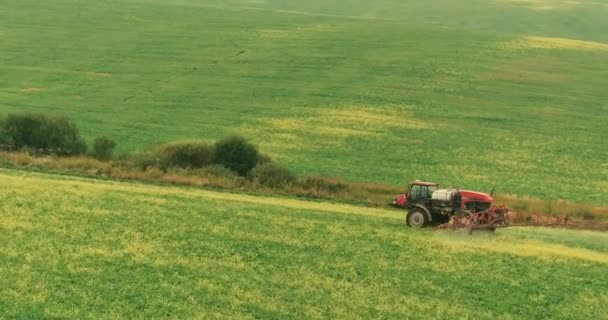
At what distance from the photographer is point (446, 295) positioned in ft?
63.6

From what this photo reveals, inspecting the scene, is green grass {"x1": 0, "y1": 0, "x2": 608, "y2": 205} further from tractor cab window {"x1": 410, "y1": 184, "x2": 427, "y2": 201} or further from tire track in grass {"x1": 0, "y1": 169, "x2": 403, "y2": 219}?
tractor cab window {"x1": 410, "y1": 184, "x2": 427, "y2": 201}

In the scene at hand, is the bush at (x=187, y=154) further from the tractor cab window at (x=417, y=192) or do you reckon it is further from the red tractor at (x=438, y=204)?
the red tractor at (x=438, y=204)

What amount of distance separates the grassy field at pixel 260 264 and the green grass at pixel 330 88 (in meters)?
10.8

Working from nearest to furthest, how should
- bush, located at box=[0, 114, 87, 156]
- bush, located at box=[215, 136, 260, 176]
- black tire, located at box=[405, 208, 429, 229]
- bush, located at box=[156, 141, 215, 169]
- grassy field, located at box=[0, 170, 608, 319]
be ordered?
grassy field, located at box=[0, 170, 608, 319]
black tire, located at box=[405, 208, 429, 229]
bush, located at box=[215, 136, 260, 176]
bush, located at box=[156, 141, 215, 169]
bush, located at box=[0, 114, 87, 156]

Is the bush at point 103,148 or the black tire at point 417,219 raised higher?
the bush at point 103,148

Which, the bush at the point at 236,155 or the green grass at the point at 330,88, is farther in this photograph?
the green grass at the point at 330,88

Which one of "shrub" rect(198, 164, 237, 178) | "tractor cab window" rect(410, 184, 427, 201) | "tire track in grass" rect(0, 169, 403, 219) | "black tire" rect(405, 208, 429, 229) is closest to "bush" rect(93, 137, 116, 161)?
"tire track in grass" rect(0, 169, 403, 219)

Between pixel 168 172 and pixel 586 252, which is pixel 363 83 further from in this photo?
pixel 586 252

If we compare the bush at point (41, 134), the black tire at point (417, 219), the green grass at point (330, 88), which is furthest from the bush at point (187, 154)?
the black tire at point (417, 219)

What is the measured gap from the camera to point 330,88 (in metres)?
52.5

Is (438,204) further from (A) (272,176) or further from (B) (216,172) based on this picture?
(B) (216,172)

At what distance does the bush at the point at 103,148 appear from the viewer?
112ft

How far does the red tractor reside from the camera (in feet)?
85.3

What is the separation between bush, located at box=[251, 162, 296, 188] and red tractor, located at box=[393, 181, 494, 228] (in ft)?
20.9
